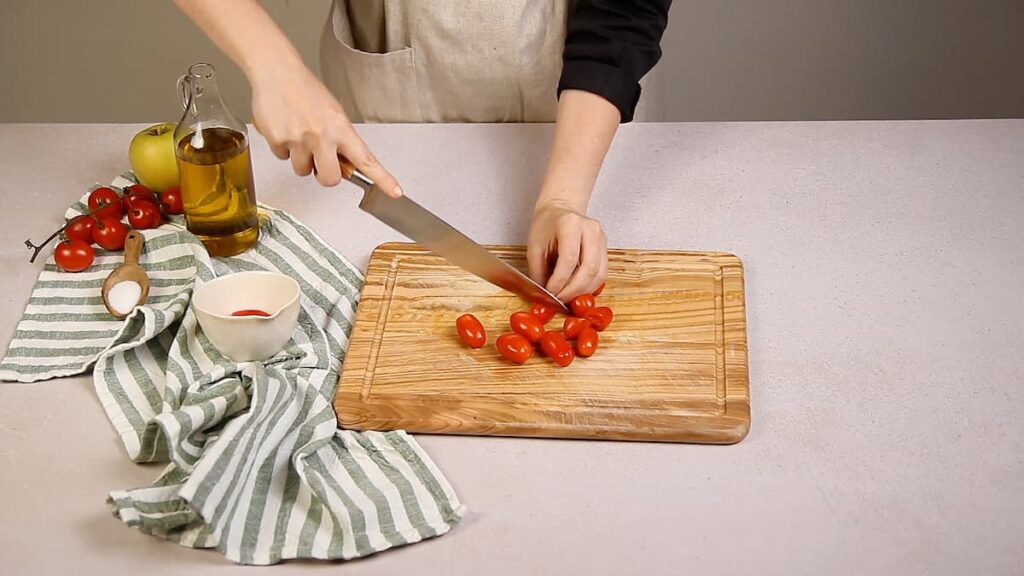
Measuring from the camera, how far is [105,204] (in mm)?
1574

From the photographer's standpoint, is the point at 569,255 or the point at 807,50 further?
the point at 807,50

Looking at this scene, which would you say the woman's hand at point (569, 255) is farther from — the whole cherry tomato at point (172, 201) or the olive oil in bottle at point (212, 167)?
the whole cherry tomato at point (172, 201)

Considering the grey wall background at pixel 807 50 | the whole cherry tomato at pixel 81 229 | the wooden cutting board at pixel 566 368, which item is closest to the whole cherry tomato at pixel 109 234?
the whole cherry tomato at pixel 81 229

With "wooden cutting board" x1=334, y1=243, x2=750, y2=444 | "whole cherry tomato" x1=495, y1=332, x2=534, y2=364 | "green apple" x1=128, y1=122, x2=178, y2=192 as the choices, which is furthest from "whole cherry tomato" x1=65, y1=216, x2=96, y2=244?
"whole cherry tomato" x1=495, y1=332, x2=534, y2=364

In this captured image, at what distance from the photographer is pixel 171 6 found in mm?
3135

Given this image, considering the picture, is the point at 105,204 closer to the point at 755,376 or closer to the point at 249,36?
the point at 249,36

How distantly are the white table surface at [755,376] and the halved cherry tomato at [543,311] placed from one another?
0.20 meters

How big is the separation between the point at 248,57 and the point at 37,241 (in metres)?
0.46

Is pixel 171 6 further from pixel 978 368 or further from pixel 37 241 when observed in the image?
pixel 978 368

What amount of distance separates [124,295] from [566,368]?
1.82ft

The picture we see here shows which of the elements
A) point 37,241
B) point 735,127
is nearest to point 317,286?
point 37,241

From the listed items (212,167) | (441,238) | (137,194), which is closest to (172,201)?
(137,194)

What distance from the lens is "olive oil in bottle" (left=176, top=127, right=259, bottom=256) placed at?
4.83 ft

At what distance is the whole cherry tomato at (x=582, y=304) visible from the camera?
1.36 meters
